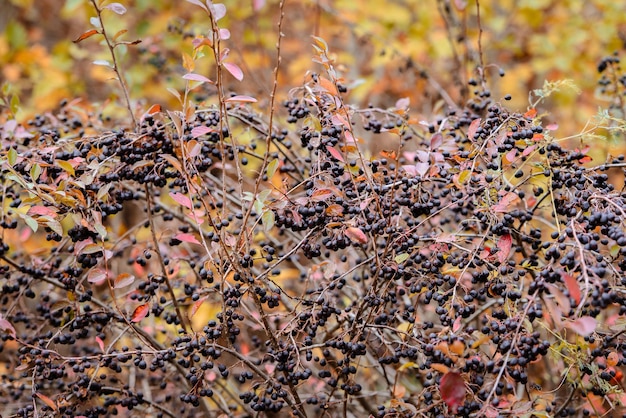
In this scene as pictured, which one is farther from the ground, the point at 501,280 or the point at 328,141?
the point at 328,141

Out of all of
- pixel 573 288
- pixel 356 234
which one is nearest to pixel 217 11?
pixel 356 234

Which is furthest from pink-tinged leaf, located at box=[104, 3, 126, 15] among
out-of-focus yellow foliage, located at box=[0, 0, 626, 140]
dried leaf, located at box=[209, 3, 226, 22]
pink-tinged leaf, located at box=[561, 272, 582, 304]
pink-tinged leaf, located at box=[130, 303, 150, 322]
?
→ out-of-focus yellow foliage, located at box=[0, 0, 626, 140]

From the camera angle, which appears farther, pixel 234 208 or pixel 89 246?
pixel 234 208

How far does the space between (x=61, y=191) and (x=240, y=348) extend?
1.45 metres

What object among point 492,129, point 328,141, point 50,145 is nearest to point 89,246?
point 50,145

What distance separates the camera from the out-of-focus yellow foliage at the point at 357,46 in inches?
208

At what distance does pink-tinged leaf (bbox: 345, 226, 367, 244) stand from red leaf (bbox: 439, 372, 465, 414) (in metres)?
0.44

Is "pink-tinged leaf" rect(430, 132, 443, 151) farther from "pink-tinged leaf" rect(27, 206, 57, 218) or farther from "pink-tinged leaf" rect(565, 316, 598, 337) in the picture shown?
"pink-tinged leaf" rect(27, 206, 57, 218)

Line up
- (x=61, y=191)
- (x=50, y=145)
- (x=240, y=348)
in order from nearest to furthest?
(x=61, y=191)
(x=50, y=145)
(x=240, y=348)

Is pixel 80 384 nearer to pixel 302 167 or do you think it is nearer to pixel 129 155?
pixel 129 155

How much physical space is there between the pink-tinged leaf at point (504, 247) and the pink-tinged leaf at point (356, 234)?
0.39 meters

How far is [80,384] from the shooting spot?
2.01m

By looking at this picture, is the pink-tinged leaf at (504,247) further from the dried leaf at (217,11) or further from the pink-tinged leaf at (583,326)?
the dried leaf at (217,11)

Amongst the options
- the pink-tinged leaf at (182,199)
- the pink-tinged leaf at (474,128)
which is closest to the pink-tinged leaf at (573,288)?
the pink-tinged leaf at (474,128)
